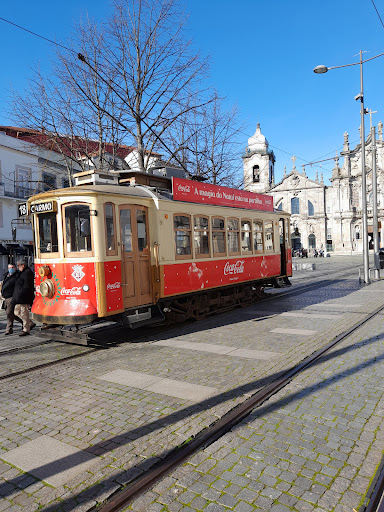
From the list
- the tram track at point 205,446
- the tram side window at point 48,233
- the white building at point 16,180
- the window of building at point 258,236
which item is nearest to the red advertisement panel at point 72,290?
the tram side window at point 48,233

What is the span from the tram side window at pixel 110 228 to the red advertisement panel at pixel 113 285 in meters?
0.27

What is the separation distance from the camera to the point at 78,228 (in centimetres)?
746

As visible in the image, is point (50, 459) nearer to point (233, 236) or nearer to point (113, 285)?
point (113, 285)

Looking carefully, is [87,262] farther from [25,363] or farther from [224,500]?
[224,500]

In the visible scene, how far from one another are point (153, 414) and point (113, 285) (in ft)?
11.2

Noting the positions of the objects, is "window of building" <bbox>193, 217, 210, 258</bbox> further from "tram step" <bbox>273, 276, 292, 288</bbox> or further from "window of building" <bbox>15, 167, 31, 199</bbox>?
"window of building" <bbox>15, 167, 31, 199</bbox>

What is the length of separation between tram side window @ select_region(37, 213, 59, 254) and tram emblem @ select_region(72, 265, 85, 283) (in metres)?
0.59

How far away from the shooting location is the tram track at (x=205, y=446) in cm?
290

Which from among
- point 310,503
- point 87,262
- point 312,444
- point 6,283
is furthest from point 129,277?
point 310,503

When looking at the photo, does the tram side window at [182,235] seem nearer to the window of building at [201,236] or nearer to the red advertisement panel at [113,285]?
the window of building at [201,236]

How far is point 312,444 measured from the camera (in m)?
3.70

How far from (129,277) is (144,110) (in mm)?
9280

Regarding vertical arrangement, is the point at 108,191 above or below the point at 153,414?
above

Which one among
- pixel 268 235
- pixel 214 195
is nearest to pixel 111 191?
pixel 214 195
